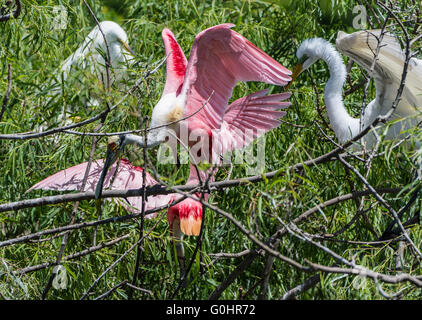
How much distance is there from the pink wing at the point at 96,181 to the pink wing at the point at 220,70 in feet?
1.25

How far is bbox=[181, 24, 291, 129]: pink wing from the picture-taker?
316 centimetres

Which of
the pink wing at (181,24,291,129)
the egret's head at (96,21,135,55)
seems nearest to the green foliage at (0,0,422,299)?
the pink wing at (181,24,291,129)

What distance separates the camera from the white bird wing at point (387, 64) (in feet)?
10.4

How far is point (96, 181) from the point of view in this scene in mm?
3289

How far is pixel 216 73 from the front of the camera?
10.9 ft

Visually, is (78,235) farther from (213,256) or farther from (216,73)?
(216,73)

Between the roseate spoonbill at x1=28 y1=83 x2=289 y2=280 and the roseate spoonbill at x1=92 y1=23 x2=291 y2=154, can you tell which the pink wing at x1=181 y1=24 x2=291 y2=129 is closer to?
the roseate spoonbill at x1=92 y1=23 x2=291 y2=154

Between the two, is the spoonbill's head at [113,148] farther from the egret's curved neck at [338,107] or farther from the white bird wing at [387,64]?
the white bird wing at [387,64]

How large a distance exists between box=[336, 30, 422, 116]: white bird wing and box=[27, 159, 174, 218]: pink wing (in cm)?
101

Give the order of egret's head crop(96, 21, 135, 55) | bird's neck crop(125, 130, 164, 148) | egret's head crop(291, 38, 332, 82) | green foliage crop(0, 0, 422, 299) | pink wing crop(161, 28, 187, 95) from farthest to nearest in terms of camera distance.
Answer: egret's head crop(96, 21, 135, 55) < egret's head crop(291, 38, 332, 82) < pink wing crop(161, 28, 187, 95) < bird's neck crop(125, 130, 164, 148) < green foliage crop(0, 0, 422, 299)

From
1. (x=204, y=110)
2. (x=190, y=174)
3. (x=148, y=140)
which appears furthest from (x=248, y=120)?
(x=148, y=140)

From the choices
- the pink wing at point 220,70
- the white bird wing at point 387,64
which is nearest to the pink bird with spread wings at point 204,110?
the pink wing at point 220,70
